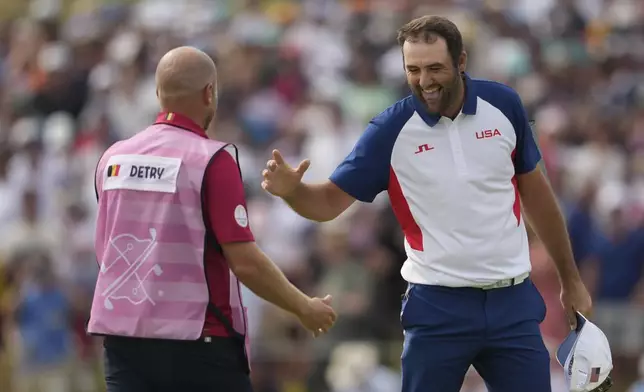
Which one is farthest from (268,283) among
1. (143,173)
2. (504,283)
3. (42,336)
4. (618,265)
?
(618,265)

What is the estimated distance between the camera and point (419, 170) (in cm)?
676

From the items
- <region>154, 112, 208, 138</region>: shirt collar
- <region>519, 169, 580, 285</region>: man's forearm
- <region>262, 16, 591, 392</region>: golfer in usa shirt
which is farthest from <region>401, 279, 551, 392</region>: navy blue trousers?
<region>154, 112, 208, 138</region>: shirt collar

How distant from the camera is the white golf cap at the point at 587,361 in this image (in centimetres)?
700

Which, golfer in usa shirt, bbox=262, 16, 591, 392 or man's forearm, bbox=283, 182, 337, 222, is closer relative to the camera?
golfer in usa shirt, bbox=262, 16, 591, 392

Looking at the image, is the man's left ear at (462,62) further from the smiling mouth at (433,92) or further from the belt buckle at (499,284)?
the belt buckle at (499,284)

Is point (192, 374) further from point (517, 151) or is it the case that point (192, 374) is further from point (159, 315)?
point (517, 151)

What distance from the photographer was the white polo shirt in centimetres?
671

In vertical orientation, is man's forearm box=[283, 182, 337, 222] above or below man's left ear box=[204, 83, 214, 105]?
below

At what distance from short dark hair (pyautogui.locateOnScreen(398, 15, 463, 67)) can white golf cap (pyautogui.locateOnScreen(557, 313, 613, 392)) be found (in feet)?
4.81

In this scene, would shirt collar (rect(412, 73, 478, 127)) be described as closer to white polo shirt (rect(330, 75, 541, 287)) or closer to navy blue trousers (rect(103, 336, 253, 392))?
white polo shirt (rect(330, 75, 541, 287))

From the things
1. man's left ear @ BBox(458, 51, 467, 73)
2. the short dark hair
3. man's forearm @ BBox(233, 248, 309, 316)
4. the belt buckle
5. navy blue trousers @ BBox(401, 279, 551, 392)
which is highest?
the short dark hair

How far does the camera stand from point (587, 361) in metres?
7.00

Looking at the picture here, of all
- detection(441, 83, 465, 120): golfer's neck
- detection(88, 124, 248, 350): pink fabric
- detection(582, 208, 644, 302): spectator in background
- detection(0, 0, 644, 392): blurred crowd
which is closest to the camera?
detection(88, 124, 248, 350): pink fabric

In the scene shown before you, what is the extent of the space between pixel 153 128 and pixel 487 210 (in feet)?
5.16
